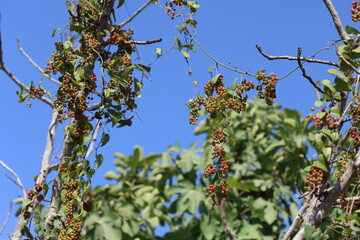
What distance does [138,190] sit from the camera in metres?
6.99

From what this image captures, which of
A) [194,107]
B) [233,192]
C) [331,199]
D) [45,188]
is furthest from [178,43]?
[233,192]

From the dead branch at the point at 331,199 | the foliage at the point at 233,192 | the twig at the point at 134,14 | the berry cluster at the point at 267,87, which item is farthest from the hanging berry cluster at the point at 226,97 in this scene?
the foliage at the point at 233,192

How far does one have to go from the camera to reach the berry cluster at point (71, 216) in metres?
2.46

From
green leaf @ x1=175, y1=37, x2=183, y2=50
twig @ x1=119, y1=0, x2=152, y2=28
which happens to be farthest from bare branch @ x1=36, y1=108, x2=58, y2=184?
green leaf @ x1=175, y1=37, x2=183, y2=50

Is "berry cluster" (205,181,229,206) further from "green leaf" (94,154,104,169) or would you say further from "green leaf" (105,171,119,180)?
Answer: "green leaf" (105,171,119,180)

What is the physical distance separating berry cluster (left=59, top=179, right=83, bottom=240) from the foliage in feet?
11.3

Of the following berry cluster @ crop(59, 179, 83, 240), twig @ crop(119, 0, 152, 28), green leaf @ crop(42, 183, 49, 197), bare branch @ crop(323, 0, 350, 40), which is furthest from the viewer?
twig @ crop(119, 0, 152, 28)

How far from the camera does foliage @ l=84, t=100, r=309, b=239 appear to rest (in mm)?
6188

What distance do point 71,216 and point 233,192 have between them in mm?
4153

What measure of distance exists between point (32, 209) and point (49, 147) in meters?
0.62

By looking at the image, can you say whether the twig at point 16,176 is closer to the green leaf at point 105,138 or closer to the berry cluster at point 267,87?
the green leaf at point 105,138

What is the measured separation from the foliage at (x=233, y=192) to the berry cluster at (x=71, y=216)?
11.3 feet

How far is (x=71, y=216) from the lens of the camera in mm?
2531

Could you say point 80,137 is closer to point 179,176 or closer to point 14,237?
point 14,237
